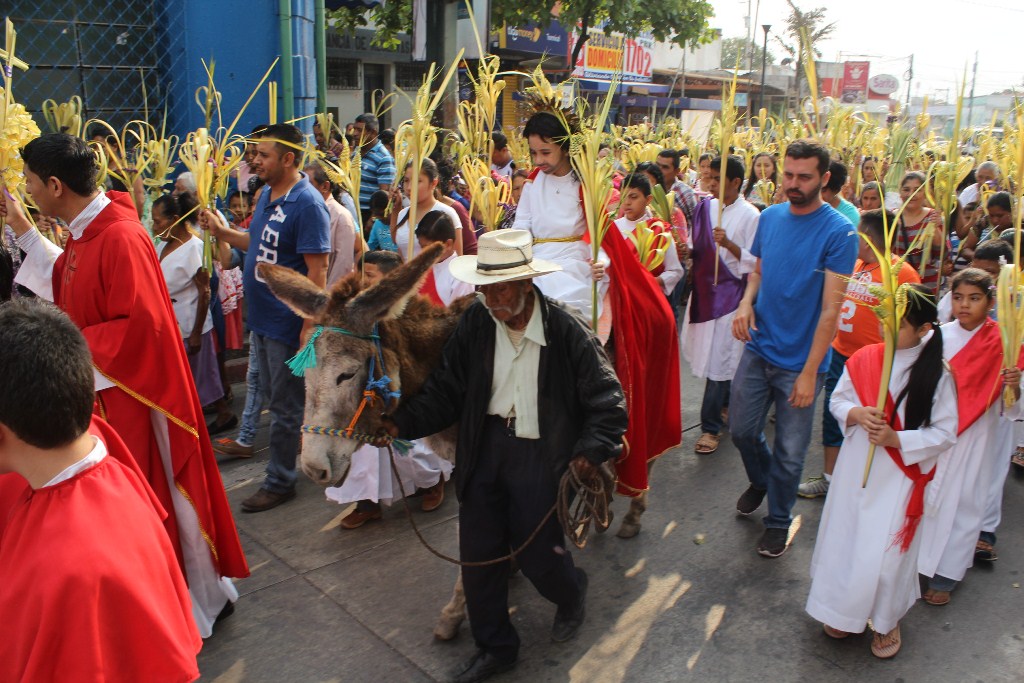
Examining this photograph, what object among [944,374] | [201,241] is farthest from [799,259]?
[201,241]

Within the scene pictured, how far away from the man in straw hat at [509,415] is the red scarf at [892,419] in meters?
1.28

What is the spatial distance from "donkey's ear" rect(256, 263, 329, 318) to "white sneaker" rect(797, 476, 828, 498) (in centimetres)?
362

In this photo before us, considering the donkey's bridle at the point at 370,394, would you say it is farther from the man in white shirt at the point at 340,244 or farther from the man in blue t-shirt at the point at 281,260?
the man in white shirt at the point at 340,244

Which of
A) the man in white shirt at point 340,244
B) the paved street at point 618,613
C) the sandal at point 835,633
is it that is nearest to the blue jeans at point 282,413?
the paved street at point 618,613

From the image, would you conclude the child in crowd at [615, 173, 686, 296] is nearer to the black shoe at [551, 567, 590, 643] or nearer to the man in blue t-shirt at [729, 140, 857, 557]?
the man in blue t-shirt at [729, 140, 857, 557]

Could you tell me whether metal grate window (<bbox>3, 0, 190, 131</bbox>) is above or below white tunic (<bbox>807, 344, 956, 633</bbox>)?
above

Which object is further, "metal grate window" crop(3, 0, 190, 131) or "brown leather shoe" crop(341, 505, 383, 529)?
"metal grate window" crop(3, 0, 190, 131)

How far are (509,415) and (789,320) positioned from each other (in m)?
1.95

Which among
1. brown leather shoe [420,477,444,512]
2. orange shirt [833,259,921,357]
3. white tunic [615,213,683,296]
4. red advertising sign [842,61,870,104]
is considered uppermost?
red advertising sign [842,61,870,104]

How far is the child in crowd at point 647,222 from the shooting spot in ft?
19.6

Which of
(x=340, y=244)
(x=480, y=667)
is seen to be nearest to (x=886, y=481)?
(x=480, y=667)

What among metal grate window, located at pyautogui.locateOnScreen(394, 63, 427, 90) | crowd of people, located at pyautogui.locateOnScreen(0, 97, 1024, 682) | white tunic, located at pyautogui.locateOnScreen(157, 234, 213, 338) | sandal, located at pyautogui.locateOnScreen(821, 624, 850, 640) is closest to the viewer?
crowd of people, located at pyautogui.locateOnScreen(0, 97, 1024, 682)

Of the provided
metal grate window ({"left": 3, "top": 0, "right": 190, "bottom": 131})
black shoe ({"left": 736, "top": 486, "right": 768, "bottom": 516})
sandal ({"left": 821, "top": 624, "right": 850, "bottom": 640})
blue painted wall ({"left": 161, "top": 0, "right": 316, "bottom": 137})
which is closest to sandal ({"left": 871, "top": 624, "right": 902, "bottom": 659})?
sandal ({"left": 821, "top": 624, "right": 850, "bottom": 640})

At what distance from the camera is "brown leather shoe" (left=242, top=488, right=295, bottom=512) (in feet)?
17.1
